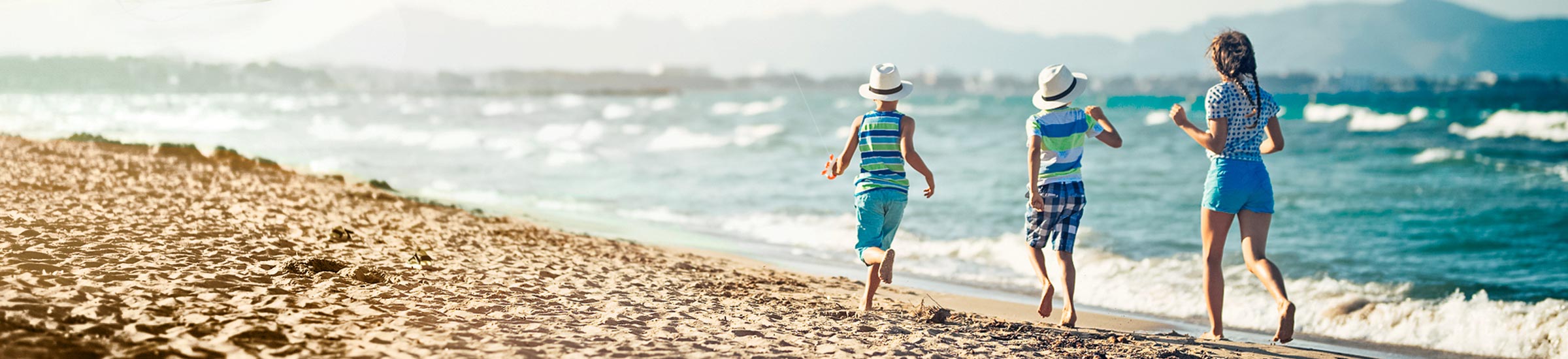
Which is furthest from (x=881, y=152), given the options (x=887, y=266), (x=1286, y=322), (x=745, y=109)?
(x=745, y=109)

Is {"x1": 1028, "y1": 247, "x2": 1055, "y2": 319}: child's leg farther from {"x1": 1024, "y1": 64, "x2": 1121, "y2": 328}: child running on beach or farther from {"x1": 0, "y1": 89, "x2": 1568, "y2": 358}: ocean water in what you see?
{"x1": 0, "y1": 89, "x2": 1568, "y2": 358}: ocean water

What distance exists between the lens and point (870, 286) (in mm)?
5328

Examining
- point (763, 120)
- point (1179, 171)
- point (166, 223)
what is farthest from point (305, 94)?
point (166, 223)

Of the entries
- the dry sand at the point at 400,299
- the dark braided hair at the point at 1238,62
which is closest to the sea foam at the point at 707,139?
the dry sand at the point at 400,299

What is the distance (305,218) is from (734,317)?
399 cm

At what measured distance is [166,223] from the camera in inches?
254

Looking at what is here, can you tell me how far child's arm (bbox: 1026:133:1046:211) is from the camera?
483 cm

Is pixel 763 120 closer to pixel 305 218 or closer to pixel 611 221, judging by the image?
pixel 611 221

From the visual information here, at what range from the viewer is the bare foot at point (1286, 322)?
15.5 ft

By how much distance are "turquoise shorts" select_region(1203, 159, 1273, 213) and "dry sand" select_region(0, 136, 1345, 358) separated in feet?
2.31

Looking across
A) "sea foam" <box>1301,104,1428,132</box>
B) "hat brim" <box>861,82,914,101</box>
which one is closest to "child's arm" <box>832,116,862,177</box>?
"hat brim" <box>861,82,914,101</box>

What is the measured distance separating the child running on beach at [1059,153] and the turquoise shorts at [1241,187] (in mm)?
459

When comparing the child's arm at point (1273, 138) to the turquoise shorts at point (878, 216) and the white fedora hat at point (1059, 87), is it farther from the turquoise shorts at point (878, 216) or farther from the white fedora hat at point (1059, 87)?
the turquoise shorts at point (878, 216)

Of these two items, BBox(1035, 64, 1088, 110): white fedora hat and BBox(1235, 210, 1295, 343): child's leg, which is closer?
BBox(1235, 210, 1295, 343): child's leg
